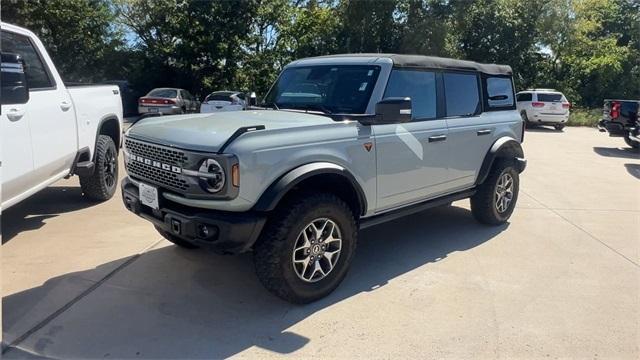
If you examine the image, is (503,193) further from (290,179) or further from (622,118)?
(622,118)

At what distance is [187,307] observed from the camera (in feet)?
12.5

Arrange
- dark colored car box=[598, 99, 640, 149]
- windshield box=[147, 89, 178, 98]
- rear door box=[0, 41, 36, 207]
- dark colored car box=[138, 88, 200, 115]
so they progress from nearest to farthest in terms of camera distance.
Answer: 1. rear door box=[0, 41, 36, 207]
2. dark colored car box=[598, 99, 640, 149]
3. dark colored car box=[138, 88, 200, 115]
4. windshield box=[147, 89, 178, 98]

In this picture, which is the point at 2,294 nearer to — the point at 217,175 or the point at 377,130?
the point at 217,175

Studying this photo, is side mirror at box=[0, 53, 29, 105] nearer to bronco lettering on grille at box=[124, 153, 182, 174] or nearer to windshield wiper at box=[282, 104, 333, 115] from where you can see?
bronco lettering on grille at box=[124, 153, 182, 174]

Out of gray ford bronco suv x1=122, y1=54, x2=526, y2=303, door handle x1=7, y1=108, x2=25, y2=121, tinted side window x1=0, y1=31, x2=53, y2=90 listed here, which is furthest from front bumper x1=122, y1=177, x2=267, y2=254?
tinted side window x1=0, y1=31, x2=53, y2=90

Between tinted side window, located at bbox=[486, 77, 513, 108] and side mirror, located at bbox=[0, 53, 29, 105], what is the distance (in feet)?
15.2

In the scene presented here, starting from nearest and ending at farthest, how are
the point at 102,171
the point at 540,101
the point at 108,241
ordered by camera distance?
the point at 108,241, the point at 102,171, the point at 540,101

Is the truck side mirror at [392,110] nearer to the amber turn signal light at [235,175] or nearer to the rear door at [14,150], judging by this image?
the amber turn signal light at [235,175]

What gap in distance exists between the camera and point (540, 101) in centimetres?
2086

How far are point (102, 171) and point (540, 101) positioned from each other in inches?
743

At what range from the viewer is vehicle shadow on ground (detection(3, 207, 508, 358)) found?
3.28 metres

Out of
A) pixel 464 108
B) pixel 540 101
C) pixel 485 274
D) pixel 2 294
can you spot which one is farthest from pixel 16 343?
pixel 540 101

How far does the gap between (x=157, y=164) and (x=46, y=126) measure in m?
1.97

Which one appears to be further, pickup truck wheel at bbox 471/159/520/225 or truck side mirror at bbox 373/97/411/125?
pickup truck wheel at bbox 471/159/520/225
